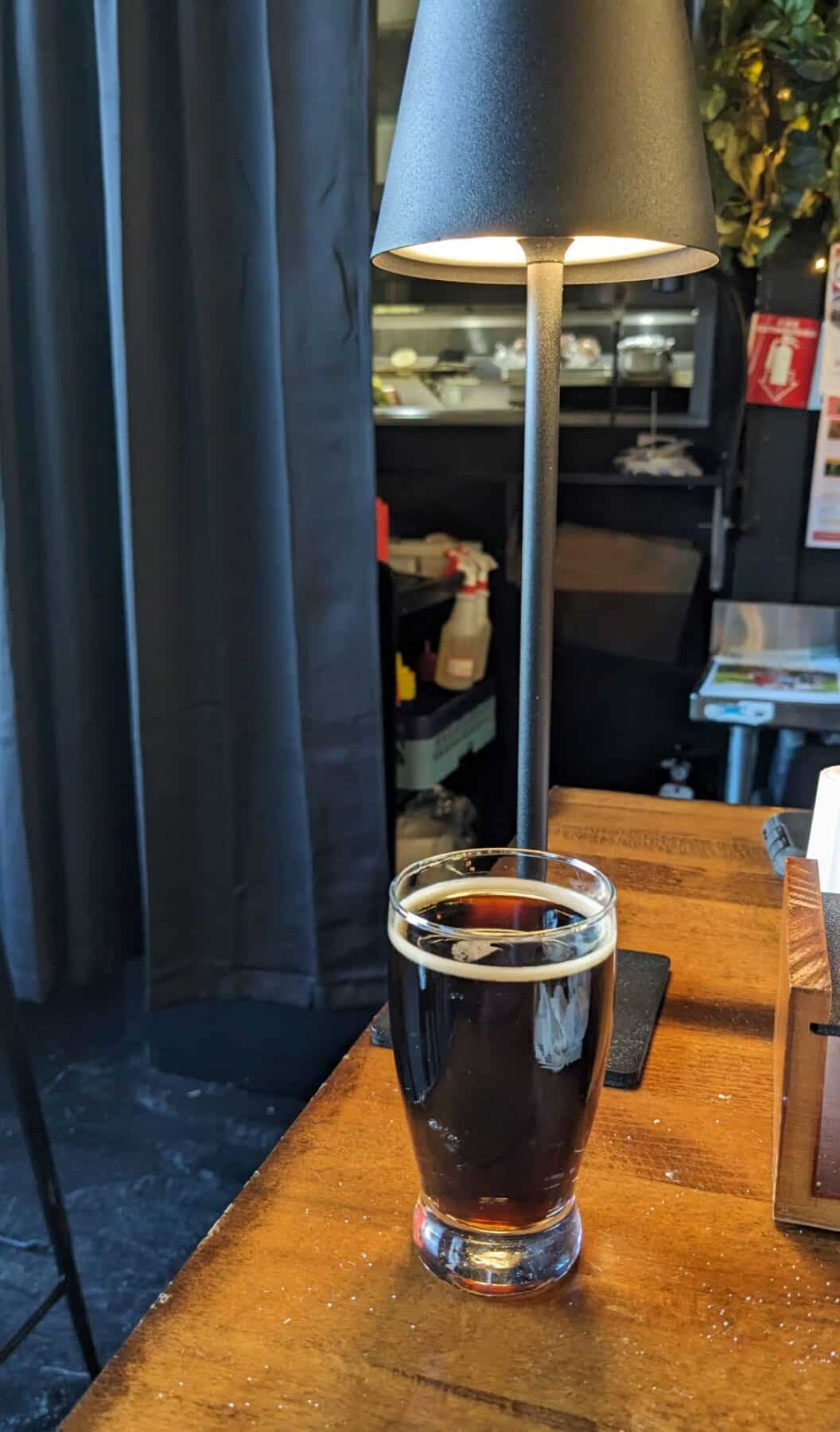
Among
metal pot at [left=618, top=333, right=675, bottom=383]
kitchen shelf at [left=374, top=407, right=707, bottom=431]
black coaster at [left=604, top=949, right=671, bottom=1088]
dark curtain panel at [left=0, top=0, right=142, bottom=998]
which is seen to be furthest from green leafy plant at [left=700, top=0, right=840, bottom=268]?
black coaster at [left=604, top=949, right=671, bottom=1088]

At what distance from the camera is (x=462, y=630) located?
7.68 ft

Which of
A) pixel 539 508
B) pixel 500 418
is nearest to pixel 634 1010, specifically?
pixel 539 508

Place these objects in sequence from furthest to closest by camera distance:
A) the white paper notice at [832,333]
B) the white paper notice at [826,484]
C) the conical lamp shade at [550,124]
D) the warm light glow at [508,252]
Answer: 1. the white paper notice at [826,484]
2. the white paper notice at [832,333]
3. the warm light glow at [508,252]
4. the conical lamp shade at [550,124]

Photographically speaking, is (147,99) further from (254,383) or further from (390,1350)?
(390,1350)

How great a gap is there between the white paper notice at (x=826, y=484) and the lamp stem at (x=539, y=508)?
182 cm

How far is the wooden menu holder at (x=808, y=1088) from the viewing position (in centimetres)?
50

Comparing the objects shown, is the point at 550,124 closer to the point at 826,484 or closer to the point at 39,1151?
the point at 39,1151

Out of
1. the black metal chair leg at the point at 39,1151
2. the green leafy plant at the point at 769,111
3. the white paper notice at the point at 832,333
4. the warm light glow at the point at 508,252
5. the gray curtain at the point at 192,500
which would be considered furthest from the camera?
the white paper notice at the point at 832,333

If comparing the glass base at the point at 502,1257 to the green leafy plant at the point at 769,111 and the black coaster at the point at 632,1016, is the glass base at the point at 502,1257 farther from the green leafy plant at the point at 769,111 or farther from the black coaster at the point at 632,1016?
the green leafy plant at the point at 769,111

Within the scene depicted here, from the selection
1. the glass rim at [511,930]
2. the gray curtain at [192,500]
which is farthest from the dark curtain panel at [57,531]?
the glass rim at [511,930]

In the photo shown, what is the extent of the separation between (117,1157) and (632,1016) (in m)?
1.23

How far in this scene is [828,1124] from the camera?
51 centimetres

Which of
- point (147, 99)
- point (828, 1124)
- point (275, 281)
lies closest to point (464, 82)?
point (828, 1124)

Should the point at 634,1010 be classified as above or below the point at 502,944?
below
